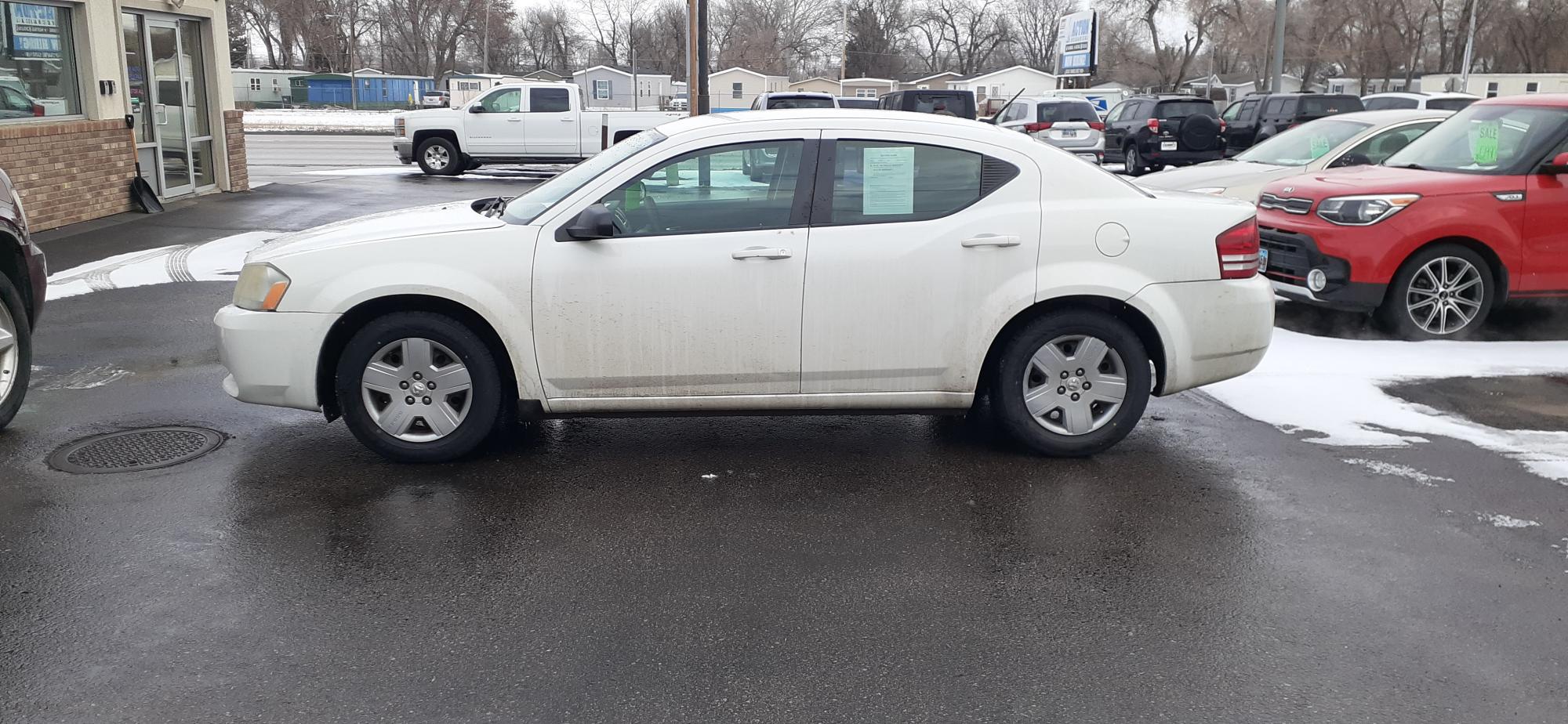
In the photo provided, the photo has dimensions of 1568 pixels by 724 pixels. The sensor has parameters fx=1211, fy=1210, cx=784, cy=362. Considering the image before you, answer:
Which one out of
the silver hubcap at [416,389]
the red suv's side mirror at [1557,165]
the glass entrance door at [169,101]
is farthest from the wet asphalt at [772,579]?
the glass entrance door at [169,101]

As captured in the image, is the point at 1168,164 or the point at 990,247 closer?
the point at 990,247

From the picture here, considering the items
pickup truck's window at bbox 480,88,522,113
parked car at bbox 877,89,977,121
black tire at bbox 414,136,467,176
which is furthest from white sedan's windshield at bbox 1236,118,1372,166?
black tire at bbox 414,136,467,176

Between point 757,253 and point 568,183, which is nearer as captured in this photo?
point 757,253

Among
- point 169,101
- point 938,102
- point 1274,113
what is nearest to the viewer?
point 169,101

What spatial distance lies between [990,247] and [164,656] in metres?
3.64

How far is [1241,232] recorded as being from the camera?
5.68 metres

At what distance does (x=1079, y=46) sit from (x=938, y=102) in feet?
115

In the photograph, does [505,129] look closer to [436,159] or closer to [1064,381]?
[436,159]

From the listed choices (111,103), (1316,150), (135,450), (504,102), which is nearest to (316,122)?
(504,102)

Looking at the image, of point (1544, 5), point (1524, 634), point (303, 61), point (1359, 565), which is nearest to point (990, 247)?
point (1359, 565)

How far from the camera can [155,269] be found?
11156 millimetres

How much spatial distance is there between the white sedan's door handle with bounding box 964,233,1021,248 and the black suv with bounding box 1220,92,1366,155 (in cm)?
1853

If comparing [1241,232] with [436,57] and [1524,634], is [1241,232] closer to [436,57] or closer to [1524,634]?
[1524,634]

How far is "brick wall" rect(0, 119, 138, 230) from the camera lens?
41.8 feet
